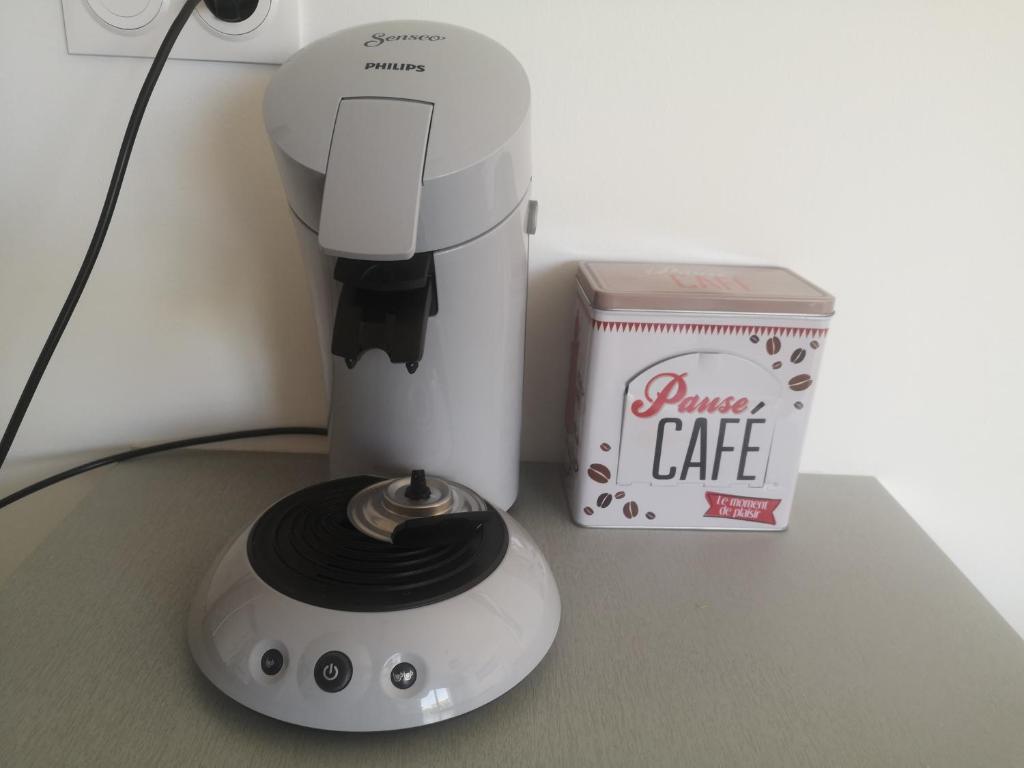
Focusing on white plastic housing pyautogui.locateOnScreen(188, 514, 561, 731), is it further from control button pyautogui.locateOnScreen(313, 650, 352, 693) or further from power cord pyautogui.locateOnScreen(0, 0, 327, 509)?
power cord pyautogui.locateOnScreen(0, 0, 327, 509)

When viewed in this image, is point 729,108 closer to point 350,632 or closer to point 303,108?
point 303,108

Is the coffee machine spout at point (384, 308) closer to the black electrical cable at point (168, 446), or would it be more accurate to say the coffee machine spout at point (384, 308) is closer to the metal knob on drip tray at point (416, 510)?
the metal knob on drip tray at point (416, 510)

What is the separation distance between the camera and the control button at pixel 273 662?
1.33 feet

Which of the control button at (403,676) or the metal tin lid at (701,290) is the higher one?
the metal tin lid at (701,290)

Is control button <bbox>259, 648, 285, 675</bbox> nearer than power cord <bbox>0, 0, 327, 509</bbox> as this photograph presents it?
Yes

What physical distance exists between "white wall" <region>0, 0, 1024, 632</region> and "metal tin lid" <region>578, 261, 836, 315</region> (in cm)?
4

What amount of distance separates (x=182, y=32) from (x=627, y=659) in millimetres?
564

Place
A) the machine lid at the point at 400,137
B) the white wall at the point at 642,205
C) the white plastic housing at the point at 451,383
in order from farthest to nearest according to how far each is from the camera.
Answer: the white wall at the point at 642,205, the white plastic housing at the point at 451,383, the machine lid at the point at 400,137

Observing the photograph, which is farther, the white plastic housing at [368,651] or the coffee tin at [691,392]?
the coffee tin at [691,392]

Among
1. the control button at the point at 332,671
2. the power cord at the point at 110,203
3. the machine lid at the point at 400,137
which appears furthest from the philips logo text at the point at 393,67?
the control button at the point at 332,671

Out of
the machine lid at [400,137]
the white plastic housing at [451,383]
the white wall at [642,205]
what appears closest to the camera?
the machine lid at [400,137]

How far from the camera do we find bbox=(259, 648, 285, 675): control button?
0.41 metres

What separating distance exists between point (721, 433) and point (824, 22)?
1.09 ft

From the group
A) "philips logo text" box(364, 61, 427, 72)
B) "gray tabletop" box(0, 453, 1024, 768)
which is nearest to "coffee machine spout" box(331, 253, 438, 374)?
"philips logo text" box(364, 61, 427, 72)
